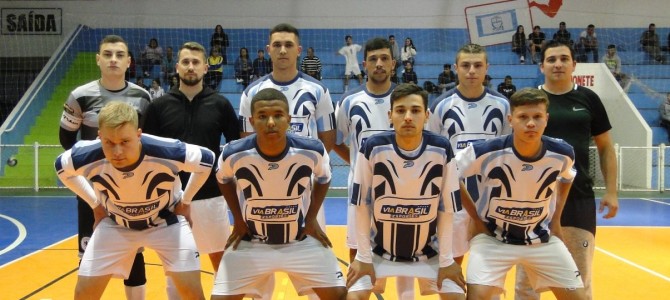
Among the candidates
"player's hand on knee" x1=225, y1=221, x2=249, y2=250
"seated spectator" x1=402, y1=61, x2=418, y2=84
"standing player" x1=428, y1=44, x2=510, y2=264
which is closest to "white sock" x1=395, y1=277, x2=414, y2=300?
"standing player" x1=428, y1=44, x2=510, y2=264

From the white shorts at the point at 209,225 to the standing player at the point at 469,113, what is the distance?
1.82 meters

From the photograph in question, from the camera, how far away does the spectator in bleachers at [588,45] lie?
1797 cm

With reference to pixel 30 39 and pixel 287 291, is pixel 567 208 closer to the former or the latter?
pixel 287 291

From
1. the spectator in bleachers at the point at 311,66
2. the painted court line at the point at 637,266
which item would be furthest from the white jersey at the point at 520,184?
the spectator in bleachers at the point at 311,66

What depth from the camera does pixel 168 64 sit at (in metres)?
17.3

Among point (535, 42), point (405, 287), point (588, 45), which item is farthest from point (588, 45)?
point (405, 287)

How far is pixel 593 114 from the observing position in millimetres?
4320

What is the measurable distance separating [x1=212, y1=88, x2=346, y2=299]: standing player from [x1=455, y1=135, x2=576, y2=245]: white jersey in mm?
1085

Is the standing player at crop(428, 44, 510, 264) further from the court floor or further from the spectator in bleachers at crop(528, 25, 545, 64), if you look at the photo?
the spectator in bleachers at crop(528, 25, 545, 64)

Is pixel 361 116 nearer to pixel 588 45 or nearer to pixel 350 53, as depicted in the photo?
pixel 350 53

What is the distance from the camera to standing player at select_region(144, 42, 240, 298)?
454 cm

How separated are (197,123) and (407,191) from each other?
178cm

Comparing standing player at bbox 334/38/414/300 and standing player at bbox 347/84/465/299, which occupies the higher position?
standing player at bbox 334/38/414/300

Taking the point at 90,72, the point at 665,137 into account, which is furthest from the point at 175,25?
the point at 665,137
